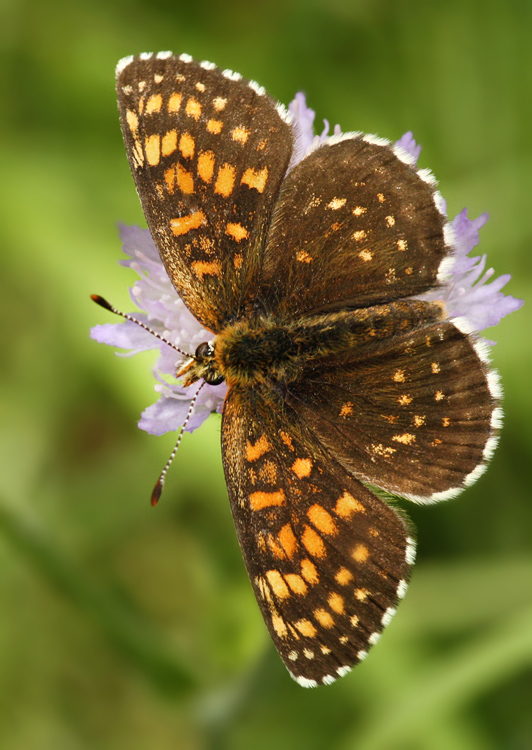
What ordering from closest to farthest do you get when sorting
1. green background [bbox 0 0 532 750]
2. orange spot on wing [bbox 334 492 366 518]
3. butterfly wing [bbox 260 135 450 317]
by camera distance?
orange spot on wing [bbox 334 492 366 518], butterfly wing [bbox 260 135 450 317], green background [bbox 0 0 532 750]

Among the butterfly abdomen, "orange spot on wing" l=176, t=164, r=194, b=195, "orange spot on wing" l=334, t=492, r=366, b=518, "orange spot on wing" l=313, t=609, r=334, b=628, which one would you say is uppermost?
"orange spot on wing" l=176, t=164, r=194, b=195

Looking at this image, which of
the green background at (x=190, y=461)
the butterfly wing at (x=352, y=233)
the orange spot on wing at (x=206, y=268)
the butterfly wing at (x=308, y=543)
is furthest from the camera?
the green background at (x=190, y=461)

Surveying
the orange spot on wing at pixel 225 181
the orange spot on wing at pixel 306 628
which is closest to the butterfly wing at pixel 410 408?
the orange spot on wing at pixel 306 628

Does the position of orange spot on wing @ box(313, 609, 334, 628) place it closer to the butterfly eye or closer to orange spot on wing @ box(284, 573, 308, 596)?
orange spot on wing @ box(284, 573, 308, 596)

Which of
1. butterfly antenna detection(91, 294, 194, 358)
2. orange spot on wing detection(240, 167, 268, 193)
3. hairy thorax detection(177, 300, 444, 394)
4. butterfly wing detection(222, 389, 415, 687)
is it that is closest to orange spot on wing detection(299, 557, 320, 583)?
butterfly wing detection(222, 389, 415, 687)

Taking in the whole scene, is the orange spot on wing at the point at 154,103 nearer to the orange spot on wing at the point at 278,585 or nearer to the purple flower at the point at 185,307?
the purple flower at the point at 185,307

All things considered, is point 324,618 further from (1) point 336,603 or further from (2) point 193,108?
(2) point 193,108
